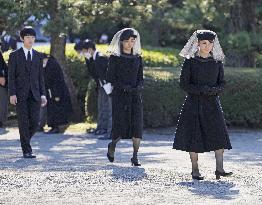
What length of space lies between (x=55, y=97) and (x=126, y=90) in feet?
17.3

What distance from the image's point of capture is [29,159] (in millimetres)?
10094

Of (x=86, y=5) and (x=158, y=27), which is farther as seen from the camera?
(x=158, y=27)

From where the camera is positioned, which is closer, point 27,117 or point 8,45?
point 27,117

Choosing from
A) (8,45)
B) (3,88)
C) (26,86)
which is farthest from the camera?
(8,45)

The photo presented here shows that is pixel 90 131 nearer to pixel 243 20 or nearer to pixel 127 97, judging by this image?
pixel 127 97

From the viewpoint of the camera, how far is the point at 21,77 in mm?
10211

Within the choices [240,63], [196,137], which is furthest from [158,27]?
[196,137]

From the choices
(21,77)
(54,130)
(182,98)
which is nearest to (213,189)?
(21,77)

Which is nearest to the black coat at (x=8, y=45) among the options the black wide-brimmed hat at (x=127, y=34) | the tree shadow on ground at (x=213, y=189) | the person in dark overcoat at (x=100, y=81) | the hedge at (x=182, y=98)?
the hedge at (x=182, y=98)

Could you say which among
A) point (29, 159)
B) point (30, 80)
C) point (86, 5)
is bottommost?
point (29, 159)

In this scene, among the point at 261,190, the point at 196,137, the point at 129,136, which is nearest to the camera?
the point at 261,190

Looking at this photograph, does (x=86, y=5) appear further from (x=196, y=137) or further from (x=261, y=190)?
(x=261, y=190)

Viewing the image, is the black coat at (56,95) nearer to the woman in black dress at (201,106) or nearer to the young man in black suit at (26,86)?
the young man in black suit at (26,86)

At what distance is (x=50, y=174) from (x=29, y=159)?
5.24 ft
